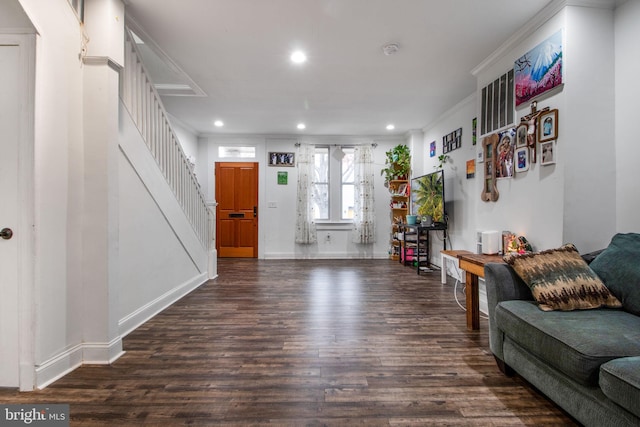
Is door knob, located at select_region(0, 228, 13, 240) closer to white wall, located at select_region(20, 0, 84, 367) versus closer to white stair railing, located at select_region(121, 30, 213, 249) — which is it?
white wall, located at select_region(20, 0, 84, 367)

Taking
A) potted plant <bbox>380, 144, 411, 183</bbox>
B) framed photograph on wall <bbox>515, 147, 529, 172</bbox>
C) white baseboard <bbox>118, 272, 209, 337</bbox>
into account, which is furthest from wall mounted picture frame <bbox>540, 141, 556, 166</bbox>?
white baseboard <bbox>118, 272, 209, 337</bbox>

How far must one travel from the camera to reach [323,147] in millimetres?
6273

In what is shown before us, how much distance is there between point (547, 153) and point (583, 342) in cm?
158

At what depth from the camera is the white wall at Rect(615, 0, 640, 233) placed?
6.73 ft

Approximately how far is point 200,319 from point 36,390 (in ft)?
4.04

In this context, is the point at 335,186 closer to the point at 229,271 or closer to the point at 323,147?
the point at 323,147

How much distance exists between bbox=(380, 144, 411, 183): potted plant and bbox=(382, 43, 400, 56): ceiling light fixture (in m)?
2.99

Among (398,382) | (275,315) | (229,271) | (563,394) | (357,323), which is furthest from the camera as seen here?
(229,271)

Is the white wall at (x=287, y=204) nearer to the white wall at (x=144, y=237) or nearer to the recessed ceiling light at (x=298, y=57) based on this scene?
the white wall at (x=144, y=237)

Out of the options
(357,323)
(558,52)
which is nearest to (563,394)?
(357,323)

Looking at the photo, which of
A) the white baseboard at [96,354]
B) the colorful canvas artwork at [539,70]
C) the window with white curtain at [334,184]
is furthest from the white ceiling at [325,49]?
the white baseboard at [96,354]

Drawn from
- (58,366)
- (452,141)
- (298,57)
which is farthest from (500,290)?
(452,141)

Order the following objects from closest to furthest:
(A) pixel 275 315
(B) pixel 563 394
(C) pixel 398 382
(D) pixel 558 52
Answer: (B) pixel 563 394
(C) pixel 398 382
(D) pixel 558 52
(A) pixel 275 315

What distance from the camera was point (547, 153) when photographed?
2273 millimetres
